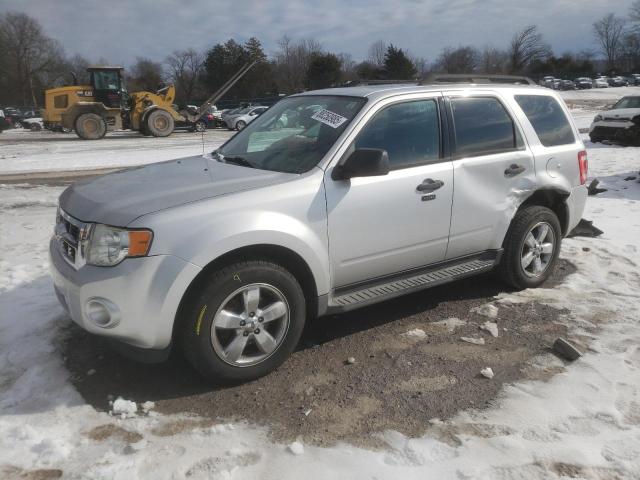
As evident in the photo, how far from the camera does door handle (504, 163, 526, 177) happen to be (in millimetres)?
4477

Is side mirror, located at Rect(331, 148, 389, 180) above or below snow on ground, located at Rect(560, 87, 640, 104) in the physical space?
below

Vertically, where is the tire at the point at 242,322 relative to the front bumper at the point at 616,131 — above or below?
below

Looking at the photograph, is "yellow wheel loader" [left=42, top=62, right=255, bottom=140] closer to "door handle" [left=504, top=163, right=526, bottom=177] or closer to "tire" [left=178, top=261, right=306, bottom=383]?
"door handle" [left=504, top=163, right=526, bottom=177]

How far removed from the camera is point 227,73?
213 feet

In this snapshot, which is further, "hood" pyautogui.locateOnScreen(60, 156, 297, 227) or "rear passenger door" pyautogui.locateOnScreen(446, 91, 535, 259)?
"rear passenger door" pyautogui.locateOnScreen(446, 91, 535, 259)

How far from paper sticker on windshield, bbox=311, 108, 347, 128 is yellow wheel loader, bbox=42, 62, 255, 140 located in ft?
67.9

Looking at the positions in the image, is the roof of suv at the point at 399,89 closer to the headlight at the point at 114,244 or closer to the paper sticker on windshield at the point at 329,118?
the paper sticker on windshield at the point at 329,118

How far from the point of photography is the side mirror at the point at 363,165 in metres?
3.46

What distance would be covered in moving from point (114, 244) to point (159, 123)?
2361 cm

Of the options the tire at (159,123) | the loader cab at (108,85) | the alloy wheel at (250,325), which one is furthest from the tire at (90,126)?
the alloy wheel at (250,325)

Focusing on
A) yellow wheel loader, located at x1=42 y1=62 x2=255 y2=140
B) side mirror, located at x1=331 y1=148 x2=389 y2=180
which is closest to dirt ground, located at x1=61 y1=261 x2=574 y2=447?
side mirror, located at x1=331 y1=148 x2=389 y2=180

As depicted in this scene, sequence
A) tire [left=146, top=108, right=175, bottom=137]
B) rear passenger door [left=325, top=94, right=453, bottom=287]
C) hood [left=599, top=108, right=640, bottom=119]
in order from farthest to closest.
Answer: tire [left=146, top=108, right=175, bottom=137]
hood [left=599, top=108, right=640, bottom=119]
rear passenger door [left=325, top=94, right=453, bottom=287]

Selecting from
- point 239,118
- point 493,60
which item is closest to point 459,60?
point 493,60

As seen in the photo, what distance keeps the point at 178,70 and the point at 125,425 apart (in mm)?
79662
